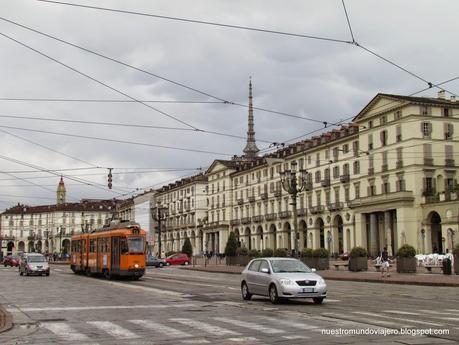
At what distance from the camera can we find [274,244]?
358 feet

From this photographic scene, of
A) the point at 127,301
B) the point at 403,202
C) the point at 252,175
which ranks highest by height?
the point at 252,175

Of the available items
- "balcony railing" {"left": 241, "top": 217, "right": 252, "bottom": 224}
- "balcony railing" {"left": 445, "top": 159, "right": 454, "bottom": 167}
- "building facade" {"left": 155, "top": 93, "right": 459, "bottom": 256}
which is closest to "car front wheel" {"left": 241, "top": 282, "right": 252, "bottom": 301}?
"building facade" {"left": 155, "top": 93, "right": 459, "bottom": 256}

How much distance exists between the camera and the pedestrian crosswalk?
449 inches

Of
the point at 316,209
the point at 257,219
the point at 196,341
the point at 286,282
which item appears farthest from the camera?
the point at 257,219

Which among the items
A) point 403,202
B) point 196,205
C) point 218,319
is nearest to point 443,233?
point 403,202

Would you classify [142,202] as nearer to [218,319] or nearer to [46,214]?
[46,214]

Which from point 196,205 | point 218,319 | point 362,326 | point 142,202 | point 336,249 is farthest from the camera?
point 142,202

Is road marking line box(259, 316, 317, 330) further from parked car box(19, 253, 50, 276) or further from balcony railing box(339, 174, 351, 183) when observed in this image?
balcony railing box(339, 174, 351, 183)

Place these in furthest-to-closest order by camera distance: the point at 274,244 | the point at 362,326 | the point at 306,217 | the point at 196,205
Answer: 1. the point at 196,205
2. the point at 274,244
3. the point at 306,217
4. the point at 362,326

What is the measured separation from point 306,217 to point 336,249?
9998 mm

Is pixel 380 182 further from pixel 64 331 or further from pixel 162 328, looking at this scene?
pixel 64 331

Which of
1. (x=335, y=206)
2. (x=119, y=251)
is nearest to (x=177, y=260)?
(x=335, y=206)

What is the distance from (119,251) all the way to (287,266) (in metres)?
18.1

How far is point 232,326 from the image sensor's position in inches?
516
